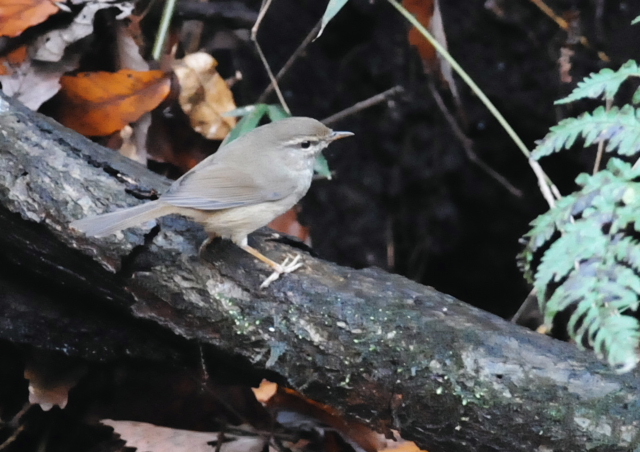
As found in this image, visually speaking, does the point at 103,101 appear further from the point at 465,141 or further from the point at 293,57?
the point at 465,141

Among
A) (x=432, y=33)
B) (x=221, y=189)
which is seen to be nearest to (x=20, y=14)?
(x=221, y=189)

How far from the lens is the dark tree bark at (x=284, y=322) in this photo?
2.15m

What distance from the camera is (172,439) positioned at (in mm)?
2805

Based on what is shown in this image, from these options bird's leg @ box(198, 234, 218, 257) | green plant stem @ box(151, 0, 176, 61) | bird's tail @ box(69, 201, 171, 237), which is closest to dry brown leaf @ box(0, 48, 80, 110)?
green plant stem @ box(151, 0, 176, 61)

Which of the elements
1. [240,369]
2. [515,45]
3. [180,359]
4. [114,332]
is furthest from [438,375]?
[515,45]

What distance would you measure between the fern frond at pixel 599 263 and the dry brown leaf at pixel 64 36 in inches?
99.4

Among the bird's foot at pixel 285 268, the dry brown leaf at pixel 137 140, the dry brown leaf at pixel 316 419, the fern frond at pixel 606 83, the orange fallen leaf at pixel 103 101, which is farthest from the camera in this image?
the dry brown leaf at pixel 137 140

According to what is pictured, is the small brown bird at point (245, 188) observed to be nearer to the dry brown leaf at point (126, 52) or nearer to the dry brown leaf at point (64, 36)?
the dry brown leaf at point (126, 52)

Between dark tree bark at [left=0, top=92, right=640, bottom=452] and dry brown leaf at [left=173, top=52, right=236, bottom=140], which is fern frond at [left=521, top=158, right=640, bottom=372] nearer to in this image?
dark tree bark at [left=0, top=92, right=640, bottom=452]

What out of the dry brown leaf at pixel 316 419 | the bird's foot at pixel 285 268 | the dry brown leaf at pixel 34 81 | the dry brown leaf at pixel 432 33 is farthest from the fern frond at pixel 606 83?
the dry brown leaf at pixel 34 81

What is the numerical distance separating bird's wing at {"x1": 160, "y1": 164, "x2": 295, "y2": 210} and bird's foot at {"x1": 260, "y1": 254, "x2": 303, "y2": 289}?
1.39ft

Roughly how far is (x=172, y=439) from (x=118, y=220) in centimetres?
98

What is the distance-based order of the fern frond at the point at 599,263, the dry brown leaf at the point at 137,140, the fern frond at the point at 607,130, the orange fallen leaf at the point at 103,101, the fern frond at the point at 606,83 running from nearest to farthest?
the fern frond at the point at 599,263, the fern frond at the point at 607,130, the fern frond at the point at 606,83, the orange fallen leaf at the point at 103,101, the dry brown leaf at the point at 137,140

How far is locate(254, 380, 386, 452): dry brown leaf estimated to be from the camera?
9.37 ft
